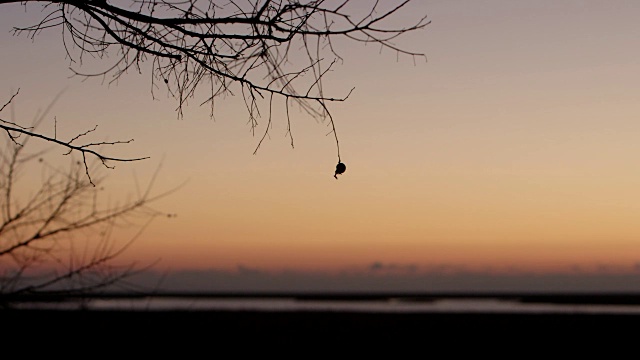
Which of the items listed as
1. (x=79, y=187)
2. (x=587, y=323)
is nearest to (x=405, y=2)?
(x=79, y=187)

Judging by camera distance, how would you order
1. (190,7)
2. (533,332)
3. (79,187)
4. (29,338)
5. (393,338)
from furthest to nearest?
1. (533,332)
2. (393,338)
3. (29,338)
4. (190,7)
5. (79,187)

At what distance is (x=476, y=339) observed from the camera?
23.6m

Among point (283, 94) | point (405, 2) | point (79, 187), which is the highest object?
point (405, 2)

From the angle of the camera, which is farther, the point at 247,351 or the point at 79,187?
the point at 247,351

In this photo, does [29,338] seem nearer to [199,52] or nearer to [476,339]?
[199,52]

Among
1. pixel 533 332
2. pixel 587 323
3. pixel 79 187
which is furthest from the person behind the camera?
pixel 587 323

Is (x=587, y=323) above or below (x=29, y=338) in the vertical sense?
above

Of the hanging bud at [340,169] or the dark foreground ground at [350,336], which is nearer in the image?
the hanging bud at [340,169]

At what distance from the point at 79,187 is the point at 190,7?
1.15 meters

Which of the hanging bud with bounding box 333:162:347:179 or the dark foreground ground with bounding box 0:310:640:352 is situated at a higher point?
the dark foreground ground with bounding box 0:310:640:352

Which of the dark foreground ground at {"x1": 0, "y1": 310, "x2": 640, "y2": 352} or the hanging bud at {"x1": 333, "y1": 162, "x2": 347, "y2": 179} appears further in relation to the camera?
the dark foreground ground at {"x1": 0, "y1": 310, "x2": 640, "y2": 352}

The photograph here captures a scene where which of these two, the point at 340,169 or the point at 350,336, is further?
the point at 350,336

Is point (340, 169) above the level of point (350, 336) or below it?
below

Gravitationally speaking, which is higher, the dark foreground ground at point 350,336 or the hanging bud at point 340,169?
the dark foreground ground at point 350,336
